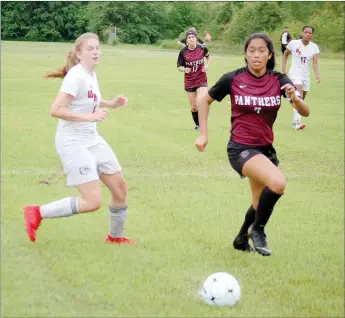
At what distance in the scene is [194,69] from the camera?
16.2 metres

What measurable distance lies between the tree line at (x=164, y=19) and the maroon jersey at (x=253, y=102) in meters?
39.2

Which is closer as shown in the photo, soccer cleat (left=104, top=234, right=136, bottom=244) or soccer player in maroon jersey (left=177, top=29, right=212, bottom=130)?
soccer cleat (left=104, top=234, right=136, bottom=244)

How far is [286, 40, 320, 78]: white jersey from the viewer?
16859mm

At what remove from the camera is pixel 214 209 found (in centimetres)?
887

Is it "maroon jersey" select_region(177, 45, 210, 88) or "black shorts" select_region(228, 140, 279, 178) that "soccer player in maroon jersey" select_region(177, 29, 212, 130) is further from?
"black shorts" select_region(228, 140, 279, 178)

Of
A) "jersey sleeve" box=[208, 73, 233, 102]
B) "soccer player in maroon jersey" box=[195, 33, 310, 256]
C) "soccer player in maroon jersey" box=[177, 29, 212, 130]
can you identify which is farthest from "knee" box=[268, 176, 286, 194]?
"soccer player in maroon jersey" box=[177, 29, 212, 130]

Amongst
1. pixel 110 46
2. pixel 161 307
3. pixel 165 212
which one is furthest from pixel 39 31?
pixel 161 307

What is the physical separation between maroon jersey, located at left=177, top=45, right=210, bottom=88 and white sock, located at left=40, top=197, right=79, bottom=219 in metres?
9.58

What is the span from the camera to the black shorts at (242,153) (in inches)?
267

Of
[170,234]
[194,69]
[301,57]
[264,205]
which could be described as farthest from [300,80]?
[264,205]

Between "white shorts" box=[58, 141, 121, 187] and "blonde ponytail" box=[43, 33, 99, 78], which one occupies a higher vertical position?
"blonde ponytail" box=[43, 33, 99, 78]

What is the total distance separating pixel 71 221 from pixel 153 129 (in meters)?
8.21

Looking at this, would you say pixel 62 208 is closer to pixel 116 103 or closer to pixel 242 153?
pixel 116 103

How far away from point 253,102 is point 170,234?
1676 mm
